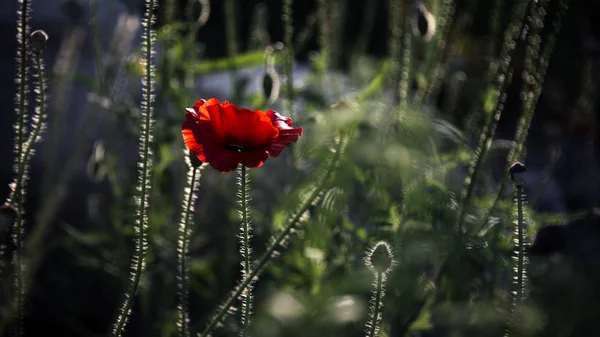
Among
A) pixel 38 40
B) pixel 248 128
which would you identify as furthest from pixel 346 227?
pixel 38 40

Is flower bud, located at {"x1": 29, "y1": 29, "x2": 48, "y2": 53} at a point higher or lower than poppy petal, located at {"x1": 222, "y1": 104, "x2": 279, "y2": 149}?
higher

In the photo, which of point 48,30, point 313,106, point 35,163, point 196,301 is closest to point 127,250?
point 196,301

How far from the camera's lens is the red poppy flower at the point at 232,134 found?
0.94 metres

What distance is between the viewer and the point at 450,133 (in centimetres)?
129

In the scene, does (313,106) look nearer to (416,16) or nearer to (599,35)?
(416,16)

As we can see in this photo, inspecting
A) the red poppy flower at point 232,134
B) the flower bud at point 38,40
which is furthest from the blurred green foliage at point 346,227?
the flower bud at point 38,40

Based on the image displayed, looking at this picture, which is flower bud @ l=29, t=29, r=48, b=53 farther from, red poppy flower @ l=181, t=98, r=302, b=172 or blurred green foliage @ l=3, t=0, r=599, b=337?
blurred green foliage @ l=3, t=0, r=599, b=337

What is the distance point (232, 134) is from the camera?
3.31 feet

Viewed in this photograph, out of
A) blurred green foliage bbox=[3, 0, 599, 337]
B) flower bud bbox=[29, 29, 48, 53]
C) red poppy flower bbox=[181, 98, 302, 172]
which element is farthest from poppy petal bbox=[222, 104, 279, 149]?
flower bud bbox=[29, 29, 48, 53]

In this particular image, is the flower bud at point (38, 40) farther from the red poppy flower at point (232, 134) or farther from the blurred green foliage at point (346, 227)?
the blurred green foliage at point (346, 227)

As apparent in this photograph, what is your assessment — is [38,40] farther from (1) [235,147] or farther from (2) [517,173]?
(2) [517,173]

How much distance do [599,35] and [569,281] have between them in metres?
1.90

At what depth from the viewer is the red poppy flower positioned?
0.94 m

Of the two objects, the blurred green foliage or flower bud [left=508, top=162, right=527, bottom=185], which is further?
the blurred green foliage
